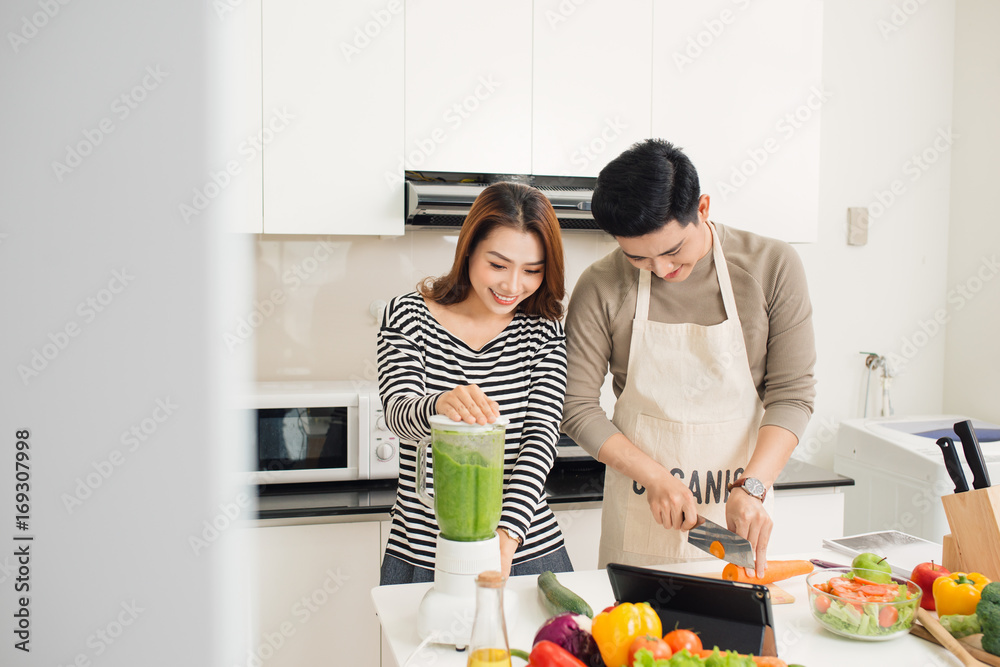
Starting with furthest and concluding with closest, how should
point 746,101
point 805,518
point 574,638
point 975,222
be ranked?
point 975,222
point 746,101
point 805,518
point 574,638

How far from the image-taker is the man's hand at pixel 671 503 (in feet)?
3.95

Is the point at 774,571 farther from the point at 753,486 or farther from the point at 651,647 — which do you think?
the point at 651,647

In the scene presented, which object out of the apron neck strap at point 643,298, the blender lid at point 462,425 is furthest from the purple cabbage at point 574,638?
the apron neck strap at point 643,298

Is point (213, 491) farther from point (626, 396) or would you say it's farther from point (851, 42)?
point (851, 42)

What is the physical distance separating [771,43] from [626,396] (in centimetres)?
136

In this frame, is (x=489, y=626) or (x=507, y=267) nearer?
(x=489, y=626)

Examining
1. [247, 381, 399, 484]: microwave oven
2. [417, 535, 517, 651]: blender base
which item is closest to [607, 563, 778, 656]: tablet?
[417, 535, 517, 651]: blender base

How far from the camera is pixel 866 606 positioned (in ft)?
3.04

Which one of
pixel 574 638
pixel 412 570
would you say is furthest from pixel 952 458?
pixel 412 570

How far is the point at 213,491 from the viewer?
21 cm

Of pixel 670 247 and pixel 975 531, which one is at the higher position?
pixel 670 247

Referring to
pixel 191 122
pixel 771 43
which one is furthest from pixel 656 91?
pixel 191 122

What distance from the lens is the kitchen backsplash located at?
2213 mm

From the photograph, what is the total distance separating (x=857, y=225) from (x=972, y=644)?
1.96 m
